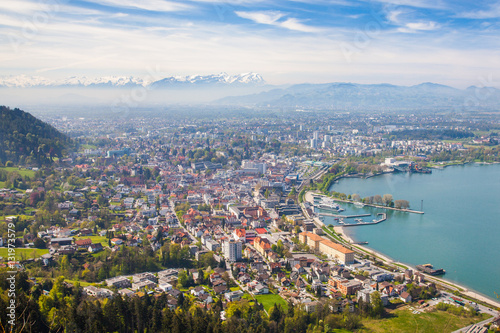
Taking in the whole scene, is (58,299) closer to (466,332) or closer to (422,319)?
(422,319)

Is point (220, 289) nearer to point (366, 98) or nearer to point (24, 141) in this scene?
point (24, 141)

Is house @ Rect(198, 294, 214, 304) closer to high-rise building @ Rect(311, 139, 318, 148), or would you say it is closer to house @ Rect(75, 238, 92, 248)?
house @ Rect(75, 238, 92, 248)

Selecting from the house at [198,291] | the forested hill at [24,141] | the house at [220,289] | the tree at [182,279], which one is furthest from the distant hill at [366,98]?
the house at [198,291]

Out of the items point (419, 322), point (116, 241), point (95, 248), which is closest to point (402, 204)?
point (419, 322)

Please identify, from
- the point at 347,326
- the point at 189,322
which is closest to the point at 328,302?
the point at 347,326

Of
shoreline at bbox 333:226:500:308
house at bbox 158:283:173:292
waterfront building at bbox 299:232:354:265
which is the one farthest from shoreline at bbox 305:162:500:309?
house at bbox 158:283:173:292
